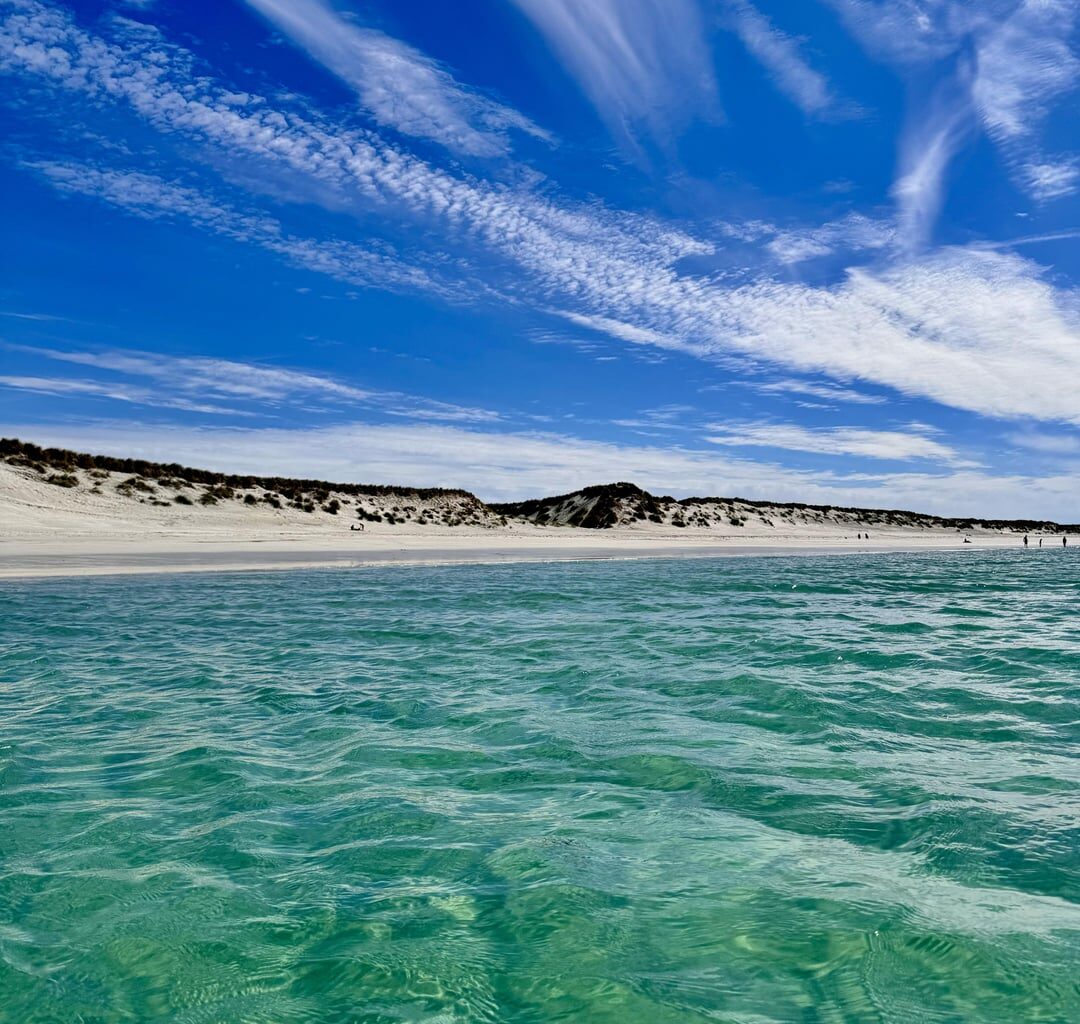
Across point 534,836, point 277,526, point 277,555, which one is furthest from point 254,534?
point 534,836

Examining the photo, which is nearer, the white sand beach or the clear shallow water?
the clear shallow water

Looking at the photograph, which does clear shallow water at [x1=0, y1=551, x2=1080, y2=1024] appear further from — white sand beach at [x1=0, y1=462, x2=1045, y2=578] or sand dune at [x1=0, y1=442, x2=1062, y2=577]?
sand dune at [x1=0, y1=442, x2=1062, y2=577]

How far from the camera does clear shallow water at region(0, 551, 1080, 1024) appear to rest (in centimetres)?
360

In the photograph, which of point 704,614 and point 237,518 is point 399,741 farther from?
point 237,518

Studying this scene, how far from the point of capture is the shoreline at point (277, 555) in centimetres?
2634

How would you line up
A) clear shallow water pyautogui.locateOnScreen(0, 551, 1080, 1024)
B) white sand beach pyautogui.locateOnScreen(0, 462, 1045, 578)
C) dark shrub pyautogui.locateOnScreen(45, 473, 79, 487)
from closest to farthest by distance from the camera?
1. clear shallow water pyautogui.locateOnScreen(0, 551, 1080, 1024)
2. white sand beach pyautogui.locateOnScreen(0, 462, 1045, 578)
3. dark shrub pyautogui.locateOnScreen(45, 473, 79, 487)

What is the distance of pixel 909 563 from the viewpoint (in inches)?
1654

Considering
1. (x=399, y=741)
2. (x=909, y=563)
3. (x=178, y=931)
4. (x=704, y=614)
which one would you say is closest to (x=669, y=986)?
(x=178, y=931)

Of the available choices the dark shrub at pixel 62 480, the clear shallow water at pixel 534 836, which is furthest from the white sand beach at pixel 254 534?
the clear shallow water at pixel 534 836

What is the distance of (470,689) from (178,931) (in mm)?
5924

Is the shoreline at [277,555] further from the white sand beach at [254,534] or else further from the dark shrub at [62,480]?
the dark shrub at [62,480]

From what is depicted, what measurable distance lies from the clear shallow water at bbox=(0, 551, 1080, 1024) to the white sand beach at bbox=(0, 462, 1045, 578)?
64.4 ft

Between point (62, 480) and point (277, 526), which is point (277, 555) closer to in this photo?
point (277, 526)

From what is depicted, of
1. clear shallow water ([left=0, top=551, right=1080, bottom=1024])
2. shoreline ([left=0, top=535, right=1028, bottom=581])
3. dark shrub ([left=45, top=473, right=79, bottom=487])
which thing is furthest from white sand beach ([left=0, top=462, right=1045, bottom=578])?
clear shallow water ([left=0, top=551, right=1080, bottom=1024])
